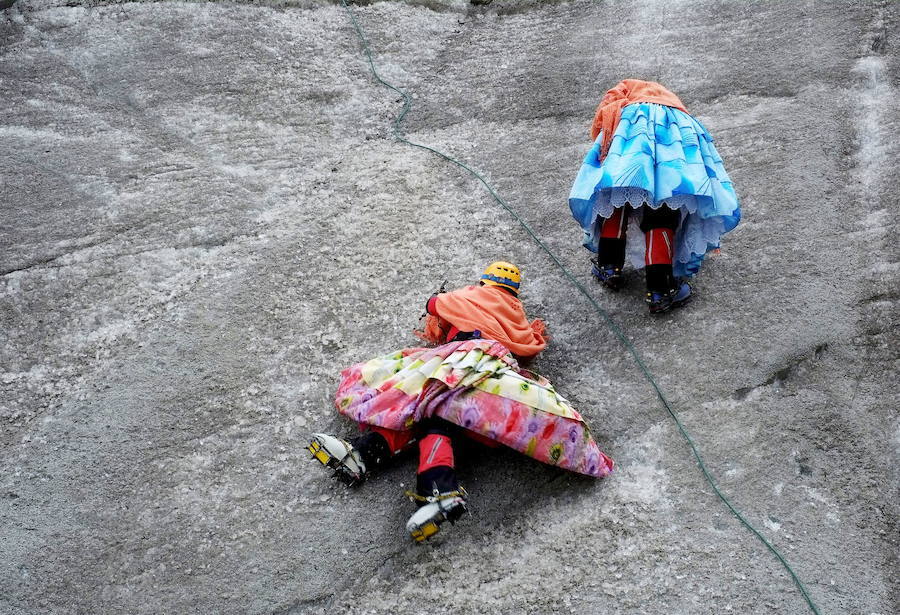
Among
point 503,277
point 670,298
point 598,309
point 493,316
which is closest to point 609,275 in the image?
point 598,309

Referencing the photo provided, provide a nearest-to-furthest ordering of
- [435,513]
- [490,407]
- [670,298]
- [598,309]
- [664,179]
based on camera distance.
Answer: [435,513]
[490,407]
[664,179]
[670,298]
[598,309]

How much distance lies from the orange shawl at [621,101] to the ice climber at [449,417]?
120 cm

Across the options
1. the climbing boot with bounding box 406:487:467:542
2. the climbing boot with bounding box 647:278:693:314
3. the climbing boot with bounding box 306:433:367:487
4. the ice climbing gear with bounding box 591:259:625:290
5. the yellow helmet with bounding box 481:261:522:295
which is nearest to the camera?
the climbing boot with bounding box 406:487:467:542

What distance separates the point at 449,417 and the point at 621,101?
1.89m

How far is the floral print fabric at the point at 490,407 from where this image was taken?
10.4ft

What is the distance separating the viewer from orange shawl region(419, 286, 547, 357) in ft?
11.6

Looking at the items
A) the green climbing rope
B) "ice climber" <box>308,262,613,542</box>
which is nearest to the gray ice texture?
the green climbing rope

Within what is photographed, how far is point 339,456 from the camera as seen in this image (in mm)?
3256

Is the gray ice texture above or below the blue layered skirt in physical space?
below

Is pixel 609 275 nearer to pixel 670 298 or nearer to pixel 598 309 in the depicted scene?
pixel 598 309

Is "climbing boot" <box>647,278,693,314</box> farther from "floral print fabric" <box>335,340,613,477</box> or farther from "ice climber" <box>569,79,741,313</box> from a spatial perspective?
"floral print fabric" <box>335,340,613,477</box>

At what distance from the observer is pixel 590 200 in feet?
12.2

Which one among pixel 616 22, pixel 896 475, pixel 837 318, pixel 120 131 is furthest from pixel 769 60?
pixel 120 131

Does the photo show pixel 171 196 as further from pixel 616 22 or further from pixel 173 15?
pixel 616 22
